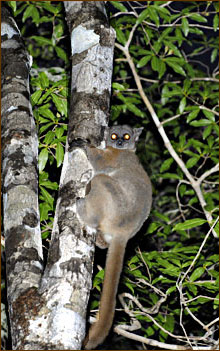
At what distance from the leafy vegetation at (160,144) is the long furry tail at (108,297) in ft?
2.90

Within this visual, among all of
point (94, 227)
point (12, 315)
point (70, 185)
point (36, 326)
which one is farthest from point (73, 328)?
point (70, 185)

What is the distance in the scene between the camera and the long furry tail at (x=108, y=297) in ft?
9.33

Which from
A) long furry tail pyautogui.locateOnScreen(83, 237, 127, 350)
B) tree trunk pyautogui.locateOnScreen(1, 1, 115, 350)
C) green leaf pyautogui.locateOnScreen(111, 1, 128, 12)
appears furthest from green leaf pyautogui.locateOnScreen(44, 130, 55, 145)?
green leaf pyautogui.locateOnScreen(111, 1, 128, 12)

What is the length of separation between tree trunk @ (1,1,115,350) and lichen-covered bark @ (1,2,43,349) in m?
0.04

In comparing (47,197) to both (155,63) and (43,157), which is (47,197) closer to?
(43,157)

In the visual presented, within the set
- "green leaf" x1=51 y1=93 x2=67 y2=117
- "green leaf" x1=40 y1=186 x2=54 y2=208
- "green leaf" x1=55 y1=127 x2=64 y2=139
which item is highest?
"green leaf" x1=51 y1=93 x2=67 y2=117

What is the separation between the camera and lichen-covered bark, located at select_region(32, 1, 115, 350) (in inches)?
96.0

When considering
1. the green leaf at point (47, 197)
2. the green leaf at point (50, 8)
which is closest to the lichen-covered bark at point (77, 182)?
the green leaf at point (47, 197)

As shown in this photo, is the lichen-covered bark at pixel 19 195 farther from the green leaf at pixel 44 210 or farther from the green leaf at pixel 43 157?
the green leaf at pixel 44 210

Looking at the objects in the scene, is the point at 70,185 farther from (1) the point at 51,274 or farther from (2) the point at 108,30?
(2) the point at 108,30

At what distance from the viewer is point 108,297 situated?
9.93 feet

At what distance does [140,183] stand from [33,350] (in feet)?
5.54

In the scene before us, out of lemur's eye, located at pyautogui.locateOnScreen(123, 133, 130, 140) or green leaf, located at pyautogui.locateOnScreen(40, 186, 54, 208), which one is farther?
green leaf, located at pyautogui.locateOnScreen(40, 186, 54, 208)

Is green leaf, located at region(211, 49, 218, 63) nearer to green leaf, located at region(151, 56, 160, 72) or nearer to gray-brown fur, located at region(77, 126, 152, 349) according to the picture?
green leaf, located at region(151, 56, 160, 72)
